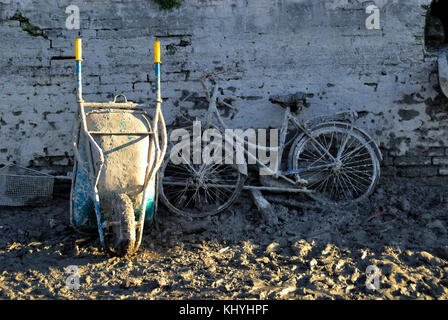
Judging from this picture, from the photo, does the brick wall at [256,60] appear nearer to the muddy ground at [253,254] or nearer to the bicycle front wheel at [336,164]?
the bicycle front wheel at [336,164]

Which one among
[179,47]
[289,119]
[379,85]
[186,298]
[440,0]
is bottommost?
[186,298]

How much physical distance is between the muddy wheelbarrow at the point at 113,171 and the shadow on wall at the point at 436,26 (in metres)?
3.35

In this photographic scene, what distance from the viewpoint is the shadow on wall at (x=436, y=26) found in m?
4.83

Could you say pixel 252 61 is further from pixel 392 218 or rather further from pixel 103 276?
pixel 103 276

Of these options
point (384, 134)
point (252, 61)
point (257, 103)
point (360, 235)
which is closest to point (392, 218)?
point (360, 235)

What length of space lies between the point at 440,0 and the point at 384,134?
6.01 feet

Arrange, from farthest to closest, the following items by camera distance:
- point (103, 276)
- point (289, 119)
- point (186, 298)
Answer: point (289, 119), point (103, 276), point (186, 298)

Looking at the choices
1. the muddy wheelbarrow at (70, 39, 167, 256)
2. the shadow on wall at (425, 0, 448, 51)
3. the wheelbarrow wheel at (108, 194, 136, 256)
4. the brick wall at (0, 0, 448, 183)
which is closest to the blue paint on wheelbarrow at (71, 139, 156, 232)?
the muddy wheelbarrow at (70, 39, 167, 256)

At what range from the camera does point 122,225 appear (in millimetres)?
3193

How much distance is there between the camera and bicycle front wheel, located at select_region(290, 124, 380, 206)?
14.5ft

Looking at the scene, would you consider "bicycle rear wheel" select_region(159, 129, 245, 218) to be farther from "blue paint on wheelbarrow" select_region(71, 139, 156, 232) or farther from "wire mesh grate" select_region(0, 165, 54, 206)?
"wire mesh grate" select_region(0, 165, 54, 206)

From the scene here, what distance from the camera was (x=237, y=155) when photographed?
13.8ft

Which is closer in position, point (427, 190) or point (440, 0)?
point (427, 190)

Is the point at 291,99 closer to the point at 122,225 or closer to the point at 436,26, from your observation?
the point at 436,26
